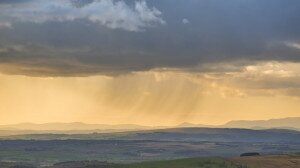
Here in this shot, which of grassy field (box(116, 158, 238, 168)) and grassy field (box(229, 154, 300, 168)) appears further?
grassy field (box(229, 154, 300, 168))

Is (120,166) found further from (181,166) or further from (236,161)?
(236,161)

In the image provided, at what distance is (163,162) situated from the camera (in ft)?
427

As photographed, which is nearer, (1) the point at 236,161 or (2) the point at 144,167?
(2) the point at 144,167

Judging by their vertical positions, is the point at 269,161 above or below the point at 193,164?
above

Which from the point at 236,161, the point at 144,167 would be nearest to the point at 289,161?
the point at 236,161

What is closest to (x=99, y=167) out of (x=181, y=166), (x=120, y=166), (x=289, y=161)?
(x=120, y=166)

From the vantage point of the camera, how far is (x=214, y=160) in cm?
13038

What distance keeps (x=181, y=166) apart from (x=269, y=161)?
25.5 m

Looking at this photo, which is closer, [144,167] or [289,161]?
[144,167]

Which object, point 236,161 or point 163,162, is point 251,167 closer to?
point 236,161

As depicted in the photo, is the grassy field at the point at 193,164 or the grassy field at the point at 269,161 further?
the grassy field at the point at 269,161

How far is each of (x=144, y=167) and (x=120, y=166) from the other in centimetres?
620

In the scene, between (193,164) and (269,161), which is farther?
(269,161)

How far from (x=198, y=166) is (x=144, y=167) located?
12.0m
